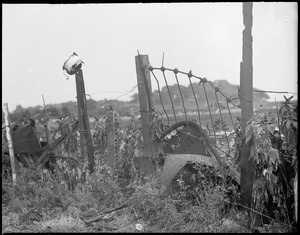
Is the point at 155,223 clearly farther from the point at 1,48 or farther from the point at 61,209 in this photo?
the point at 1,48

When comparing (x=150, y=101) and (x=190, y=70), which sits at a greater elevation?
(x=190, y=70)

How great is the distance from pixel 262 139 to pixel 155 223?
1807mm

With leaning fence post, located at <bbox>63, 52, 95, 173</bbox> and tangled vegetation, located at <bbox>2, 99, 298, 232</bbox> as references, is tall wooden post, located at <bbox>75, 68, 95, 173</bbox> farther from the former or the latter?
tangled vegetation, located at <bbox>2, 99, 298, 232</bbox>

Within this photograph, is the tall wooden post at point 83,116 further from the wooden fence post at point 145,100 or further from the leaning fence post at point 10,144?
the leaning fence post at point 10,144

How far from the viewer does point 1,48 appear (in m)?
4.72

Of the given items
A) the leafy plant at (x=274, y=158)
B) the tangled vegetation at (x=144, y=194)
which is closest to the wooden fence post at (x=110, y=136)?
the tangled vegetation at (x=144, y=194)

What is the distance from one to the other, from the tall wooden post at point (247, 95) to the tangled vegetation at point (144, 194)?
114mm

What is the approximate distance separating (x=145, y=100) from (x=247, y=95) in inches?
73.4

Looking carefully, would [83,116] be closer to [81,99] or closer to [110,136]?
[81,99]

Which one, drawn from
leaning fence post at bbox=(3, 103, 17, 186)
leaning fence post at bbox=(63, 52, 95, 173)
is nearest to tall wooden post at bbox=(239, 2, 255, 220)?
leaning fence post at bbox=(63, 52, 95, 173)

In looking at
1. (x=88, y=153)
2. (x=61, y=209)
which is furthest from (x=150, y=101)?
(x=61, y=209)

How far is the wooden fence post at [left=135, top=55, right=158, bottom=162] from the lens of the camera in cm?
581

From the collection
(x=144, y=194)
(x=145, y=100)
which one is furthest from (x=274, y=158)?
(x=145, y=100)

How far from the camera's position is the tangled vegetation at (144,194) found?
4.33 meters
